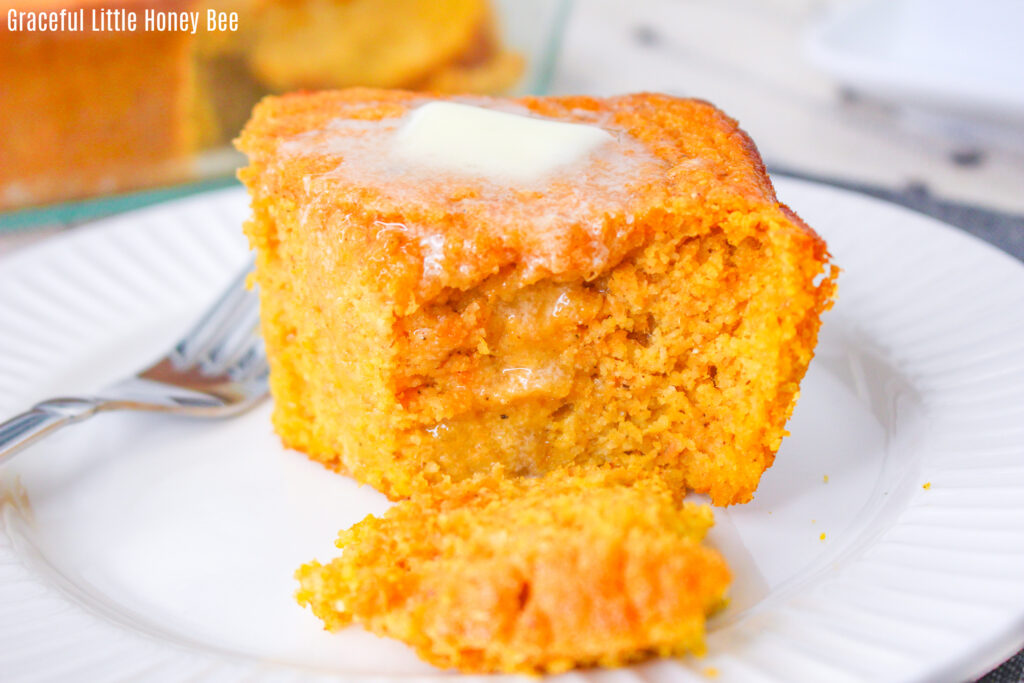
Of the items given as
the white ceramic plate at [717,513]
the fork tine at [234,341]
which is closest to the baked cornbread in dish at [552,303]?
the white ceramic plate at [717,513]

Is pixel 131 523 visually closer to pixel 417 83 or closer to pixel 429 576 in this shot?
pixel 429 576

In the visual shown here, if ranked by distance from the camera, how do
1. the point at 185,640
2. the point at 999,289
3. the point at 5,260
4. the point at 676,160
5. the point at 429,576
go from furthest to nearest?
the point at 5,260 < the point at 999,289 < the point at 676,160 < the point at 185,640 < the point at 429,576

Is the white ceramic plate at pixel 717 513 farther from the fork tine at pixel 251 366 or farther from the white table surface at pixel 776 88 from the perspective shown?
the white table surface at pixel 776 88

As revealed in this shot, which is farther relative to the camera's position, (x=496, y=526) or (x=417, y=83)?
(x=417, y=83)

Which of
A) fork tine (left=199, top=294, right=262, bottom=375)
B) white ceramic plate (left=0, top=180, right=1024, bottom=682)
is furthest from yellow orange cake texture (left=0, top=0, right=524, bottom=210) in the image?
fork tine (left=199, top=294, right=262, bottom=375)

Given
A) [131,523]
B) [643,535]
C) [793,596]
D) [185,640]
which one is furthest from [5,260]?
[793,596]

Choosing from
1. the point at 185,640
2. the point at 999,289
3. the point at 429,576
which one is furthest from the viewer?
the point at 999,289

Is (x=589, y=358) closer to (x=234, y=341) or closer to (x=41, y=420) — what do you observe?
(x=234, y=341)
